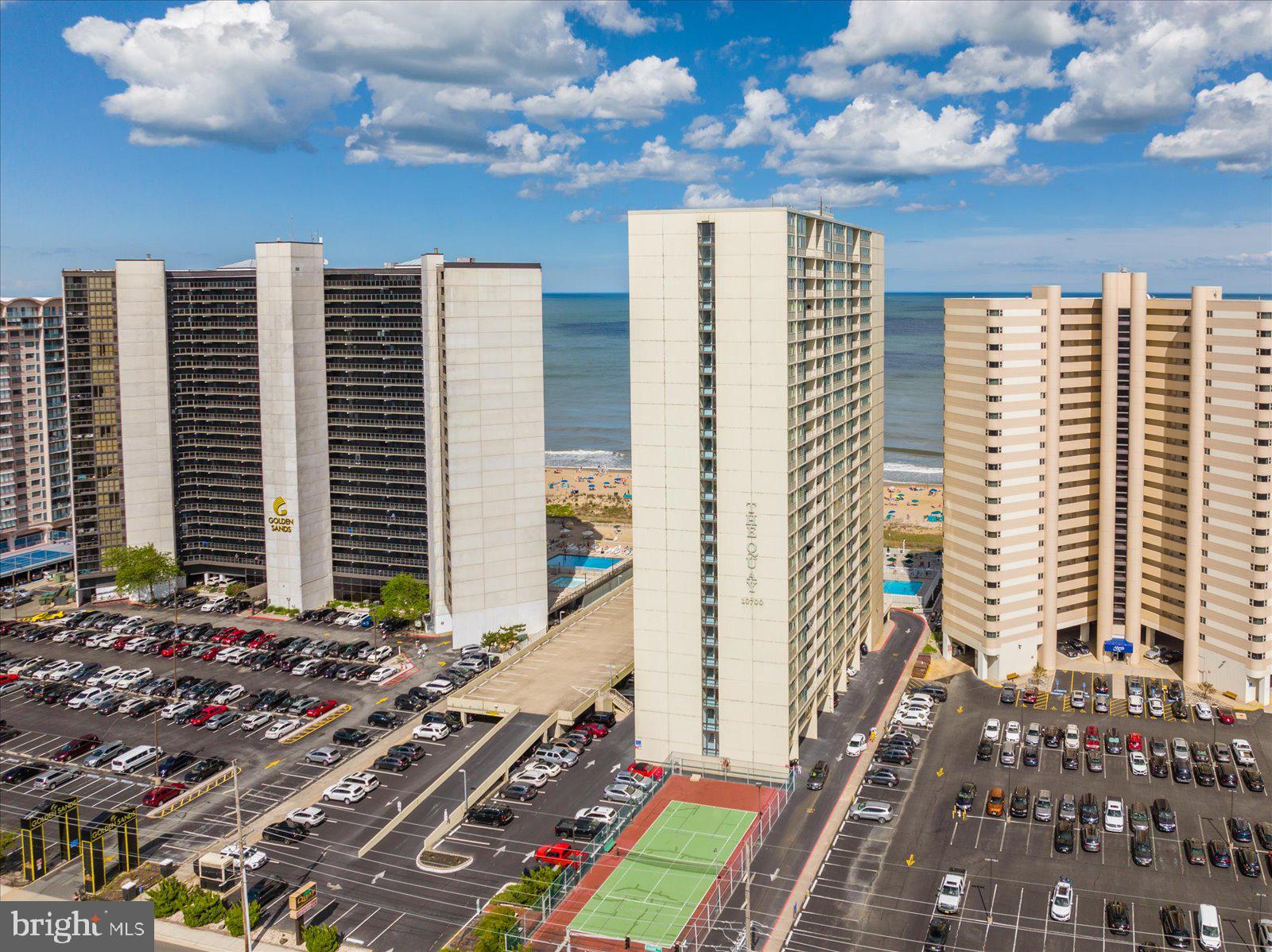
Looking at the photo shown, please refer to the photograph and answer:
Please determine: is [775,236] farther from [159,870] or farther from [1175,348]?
[159,870]

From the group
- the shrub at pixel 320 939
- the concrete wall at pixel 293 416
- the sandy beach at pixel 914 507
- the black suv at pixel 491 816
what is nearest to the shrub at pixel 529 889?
the black suv at pixel 491 816

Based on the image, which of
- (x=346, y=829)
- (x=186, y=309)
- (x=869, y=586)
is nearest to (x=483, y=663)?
(x=346, y=829)

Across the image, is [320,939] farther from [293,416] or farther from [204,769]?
[293,416]

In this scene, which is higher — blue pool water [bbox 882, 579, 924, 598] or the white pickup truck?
blue pool water [bbox 882, 579, 924, 598]

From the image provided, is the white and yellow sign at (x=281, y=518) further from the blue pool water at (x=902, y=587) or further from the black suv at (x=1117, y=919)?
the black suv at (x=1117, y=919)

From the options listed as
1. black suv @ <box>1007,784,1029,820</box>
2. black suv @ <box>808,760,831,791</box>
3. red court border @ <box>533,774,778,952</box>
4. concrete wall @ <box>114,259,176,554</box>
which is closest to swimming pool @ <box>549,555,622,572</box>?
concrete wall @ <box>114,259,176,554</box>

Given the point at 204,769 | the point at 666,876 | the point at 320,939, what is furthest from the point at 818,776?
the point at 204,769

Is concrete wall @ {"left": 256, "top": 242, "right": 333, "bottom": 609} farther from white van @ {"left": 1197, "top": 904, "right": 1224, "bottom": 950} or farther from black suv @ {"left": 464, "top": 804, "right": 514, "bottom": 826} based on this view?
white van @ {"left": 1197, "top": 904, "right": 1224, "bottom": 950}
